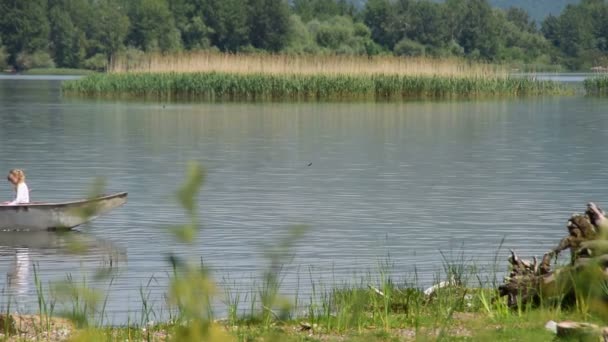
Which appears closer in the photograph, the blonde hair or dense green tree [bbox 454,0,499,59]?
the blonde hair

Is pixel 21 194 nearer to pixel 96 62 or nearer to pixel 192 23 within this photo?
pixel 192 23

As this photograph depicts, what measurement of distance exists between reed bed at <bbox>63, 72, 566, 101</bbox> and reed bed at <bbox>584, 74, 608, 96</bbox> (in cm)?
853

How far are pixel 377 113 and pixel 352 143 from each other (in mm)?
12660

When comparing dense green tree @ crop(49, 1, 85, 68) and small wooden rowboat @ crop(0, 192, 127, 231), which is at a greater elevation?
small wooden rowboat @ crop(0, 192, 127, 231)

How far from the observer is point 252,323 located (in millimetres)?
9430

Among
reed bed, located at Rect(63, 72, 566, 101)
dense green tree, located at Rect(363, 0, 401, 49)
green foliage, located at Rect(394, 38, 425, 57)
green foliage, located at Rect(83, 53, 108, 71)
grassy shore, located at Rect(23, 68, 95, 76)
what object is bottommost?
grassy shore, located at Rect(23, 68, 95, 76)

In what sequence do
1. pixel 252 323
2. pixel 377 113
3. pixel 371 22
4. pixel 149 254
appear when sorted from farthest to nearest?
pixel 371 22, pixel 377 113, pixel 149 254, pixel 252 323

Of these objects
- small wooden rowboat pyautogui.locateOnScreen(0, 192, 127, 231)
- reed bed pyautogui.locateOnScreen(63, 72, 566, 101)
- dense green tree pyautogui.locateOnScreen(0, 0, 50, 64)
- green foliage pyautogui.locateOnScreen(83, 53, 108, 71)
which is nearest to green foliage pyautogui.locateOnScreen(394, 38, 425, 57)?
green foliage pyautogui.locateOnScreen(83, 53, 108, 71)

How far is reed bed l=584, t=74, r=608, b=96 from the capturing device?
6606 centimetres

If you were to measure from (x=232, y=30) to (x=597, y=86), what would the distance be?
68.0 meters

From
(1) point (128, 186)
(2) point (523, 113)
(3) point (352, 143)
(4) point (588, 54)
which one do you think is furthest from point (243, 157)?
(4) point (588, 54)

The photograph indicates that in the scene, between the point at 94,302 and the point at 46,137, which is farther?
the point at 46,137

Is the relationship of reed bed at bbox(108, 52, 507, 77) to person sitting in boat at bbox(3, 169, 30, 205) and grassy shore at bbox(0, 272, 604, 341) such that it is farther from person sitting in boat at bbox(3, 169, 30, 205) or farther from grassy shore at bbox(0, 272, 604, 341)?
grassy shore at bbox(0, 272, 604, 341)

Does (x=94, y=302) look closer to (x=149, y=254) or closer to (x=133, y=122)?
(x=149, y=254)
